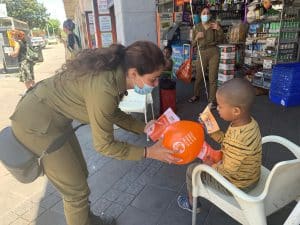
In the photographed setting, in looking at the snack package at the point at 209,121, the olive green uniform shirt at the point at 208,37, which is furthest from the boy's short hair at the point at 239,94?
the olive green uniform shirt at the point at 208,37

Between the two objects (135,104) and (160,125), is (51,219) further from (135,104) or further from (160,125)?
(135,104)

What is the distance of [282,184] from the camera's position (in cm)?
151

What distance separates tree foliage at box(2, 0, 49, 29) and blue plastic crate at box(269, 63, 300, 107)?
1523 inches

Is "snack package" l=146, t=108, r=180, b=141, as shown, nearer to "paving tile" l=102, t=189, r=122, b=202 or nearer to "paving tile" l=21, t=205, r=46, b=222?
"paving tile" l=102, t=189, r=122, b=202

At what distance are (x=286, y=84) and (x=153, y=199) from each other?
10.6ft

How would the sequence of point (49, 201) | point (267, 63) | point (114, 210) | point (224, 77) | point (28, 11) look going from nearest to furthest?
1. point (114, 210)
2. point (49, 201)
3. point (267, 63)
4. point (224, 77)
5. point (28, 11)

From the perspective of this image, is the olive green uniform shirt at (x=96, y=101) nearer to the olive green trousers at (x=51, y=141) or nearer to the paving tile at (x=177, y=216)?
the olive green trousers at (x=51, y=141)

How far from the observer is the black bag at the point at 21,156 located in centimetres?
164

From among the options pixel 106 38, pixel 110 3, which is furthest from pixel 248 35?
pixel 106 38

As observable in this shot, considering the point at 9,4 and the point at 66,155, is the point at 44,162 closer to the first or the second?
the point at 66,155

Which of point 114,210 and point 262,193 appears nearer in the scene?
point 262,193

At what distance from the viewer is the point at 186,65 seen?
17.6 feet

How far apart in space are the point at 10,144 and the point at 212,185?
130 cm

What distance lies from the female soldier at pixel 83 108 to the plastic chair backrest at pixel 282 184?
1.73 feet
